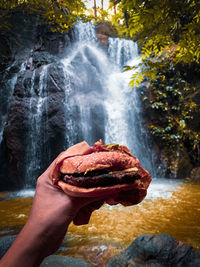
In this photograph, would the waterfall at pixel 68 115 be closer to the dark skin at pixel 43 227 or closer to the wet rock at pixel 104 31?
the wet rock at pixel 104 31

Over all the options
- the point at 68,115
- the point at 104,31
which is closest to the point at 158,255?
the point at 68,115

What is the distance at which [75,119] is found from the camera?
6.90m

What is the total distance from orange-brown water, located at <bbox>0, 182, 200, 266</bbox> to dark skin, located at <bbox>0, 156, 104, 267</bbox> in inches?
A: 52.2

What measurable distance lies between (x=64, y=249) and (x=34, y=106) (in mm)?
5998

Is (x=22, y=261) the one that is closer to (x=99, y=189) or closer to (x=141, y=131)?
(x=99, y=189)

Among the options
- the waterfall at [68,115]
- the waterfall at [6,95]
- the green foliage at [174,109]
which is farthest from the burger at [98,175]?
Result: the waterfall at [6,95]

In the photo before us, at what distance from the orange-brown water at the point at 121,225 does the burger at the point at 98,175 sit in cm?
140

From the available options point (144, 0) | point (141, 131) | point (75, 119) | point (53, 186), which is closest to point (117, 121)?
point (141, 131)

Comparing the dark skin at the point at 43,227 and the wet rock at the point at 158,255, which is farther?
the wet rock at the point at 158,255

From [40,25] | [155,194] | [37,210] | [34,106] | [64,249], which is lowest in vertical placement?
[155,194]

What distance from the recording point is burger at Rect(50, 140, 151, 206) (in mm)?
553

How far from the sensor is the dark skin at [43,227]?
496mm

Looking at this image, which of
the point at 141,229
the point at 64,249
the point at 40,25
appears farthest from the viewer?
the point at 40,25

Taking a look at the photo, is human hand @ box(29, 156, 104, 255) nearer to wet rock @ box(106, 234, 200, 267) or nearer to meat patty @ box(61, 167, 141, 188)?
meat patty @ box(61, 167, 141, 188)
